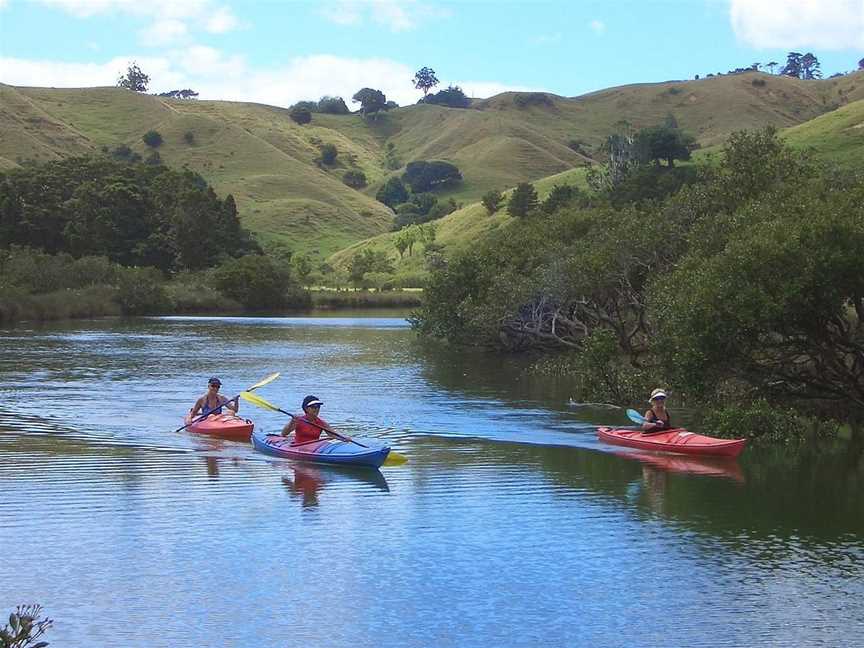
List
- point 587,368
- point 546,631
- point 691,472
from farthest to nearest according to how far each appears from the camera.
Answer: point 587,368 < point 691,472 < point 546,631

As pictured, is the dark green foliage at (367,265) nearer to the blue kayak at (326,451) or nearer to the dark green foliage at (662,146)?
the dark green foliage at (662,146)

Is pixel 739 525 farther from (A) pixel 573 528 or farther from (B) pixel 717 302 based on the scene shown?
(B) pixel 717 302

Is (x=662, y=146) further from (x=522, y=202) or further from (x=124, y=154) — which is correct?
(x=124, y=154)

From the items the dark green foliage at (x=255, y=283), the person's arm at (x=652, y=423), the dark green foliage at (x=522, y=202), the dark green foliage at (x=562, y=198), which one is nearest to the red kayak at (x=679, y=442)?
the person's arm at (x=652, y=423)

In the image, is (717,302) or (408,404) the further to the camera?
(408,404)

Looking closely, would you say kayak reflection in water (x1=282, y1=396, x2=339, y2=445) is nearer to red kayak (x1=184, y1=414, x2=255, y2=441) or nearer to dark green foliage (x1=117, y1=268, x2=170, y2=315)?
red kayak (x1=184, y1=414, x2=255, y2=441)

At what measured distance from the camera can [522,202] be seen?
135 metres

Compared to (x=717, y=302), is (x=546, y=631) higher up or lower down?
lower down

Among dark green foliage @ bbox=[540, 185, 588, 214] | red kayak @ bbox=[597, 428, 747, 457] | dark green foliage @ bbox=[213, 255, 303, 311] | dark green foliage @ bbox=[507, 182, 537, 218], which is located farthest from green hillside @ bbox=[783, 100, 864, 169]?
red kayak @ bbox=[597, 428, 747, 457]

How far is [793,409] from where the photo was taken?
3180cm

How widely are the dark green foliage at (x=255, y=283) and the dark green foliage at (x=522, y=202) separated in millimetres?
33503

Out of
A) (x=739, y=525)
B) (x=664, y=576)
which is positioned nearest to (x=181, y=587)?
(x=664, y=576)

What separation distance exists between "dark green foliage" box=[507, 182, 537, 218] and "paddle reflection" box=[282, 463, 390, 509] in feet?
351

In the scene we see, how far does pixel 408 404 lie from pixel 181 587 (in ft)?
79.0
